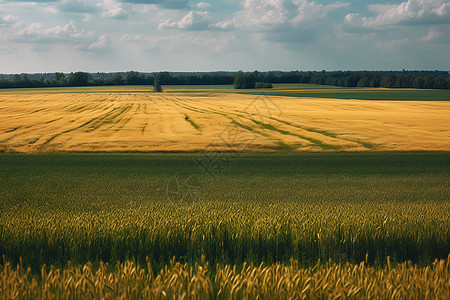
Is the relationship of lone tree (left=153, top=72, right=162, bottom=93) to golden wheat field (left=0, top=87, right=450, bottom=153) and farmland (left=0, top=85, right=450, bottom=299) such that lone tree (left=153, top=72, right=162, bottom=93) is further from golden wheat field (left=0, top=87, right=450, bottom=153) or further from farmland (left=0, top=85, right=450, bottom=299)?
farmland (left=0, top=85, right=450, bottom=299)

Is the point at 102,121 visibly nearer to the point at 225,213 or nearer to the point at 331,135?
the point at 331,135

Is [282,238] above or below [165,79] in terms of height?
below

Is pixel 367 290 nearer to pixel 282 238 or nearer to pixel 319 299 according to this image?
pixel 319 299

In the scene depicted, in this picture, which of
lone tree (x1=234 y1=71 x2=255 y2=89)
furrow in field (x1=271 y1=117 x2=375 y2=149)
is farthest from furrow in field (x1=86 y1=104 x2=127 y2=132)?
lone tree (x1=234 y1=71 x2=255 y2=89)

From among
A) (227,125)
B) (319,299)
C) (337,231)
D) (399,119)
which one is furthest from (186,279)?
(399,119)

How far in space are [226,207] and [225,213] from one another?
1.58 metres

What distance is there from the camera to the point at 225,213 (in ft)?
32.7

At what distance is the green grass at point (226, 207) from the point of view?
812 cm

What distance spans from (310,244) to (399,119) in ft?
132

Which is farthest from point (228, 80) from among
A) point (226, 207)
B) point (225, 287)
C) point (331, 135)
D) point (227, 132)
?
point (225, 287)

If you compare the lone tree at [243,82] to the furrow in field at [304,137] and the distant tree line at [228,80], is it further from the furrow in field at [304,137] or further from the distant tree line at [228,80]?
the furrow in field at [304,137]

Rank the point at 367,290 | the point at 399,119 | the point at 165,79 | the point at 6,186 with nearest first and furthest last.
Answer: the point at 367,290, the point at 6,186, the point at 399,119, the point at 165,79

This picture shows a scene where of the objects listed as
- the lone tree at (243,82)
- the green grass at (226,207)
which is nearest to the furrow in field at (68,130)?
the green grass at (226,207)

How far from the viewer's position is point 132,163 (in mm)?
22188
